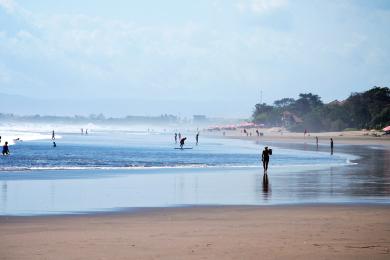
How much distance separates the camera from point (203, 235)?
1402 cm

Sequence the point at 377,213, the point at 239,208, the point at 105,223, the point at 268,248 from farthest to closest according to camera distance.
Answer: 1. the point at 239,208
2. the point at 377,213
3. the point at 105,223
4. the point at 268,248

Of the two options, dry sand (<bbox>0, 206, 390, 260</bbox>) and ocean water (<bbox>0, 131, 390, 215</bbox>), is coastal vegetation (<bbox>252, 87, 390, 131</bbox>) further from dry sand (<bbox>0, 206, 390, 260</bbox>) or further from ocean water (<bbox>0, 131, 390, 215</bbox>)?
dry sand (<bbox>0, 206, 390, 260</bbox>)

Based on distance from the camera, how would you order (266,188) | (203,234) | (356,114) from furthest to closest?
1. (356,114)
2. (266,188)
3. (203,234)

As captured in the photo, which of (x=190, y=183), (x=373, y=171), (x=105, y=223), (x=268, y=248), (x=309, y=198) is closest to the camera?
(x=268, y=248)

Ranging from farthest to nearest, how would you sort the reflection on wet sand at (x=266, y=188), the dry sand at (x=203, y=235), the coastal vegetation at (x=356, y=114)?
the coastal vegetation at (x=356, y=114)
the reflection on wet sand at (x=266, y=188)
the dry sand at (x=203, y=235)

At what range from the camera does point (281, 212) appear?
1864 centimetres

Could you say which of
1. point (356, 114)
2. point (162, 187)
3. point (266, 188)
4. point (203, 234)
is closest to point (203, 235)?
point (203, 234)

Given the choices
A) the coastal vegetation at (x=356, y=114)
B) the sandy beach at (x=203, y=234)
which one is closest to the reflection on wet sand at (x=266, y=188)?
the sandy beach at (x=203, y=234)

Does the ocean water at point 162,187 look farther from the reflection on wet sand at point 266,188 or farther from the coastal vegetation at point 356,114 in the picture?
the coastal vegetation at point 356,114

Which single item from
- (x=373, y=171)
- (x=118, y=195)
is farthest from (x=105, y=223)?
(x=373, y=171)

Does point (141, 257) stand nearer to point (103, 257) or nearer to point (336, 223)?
point (103, 257)

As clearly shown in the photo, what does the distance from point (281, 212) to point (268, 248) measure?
6293mm

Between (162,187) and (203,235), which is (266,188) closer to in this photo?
(162,187)

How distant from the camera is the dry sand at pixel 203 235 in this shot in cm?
1185
